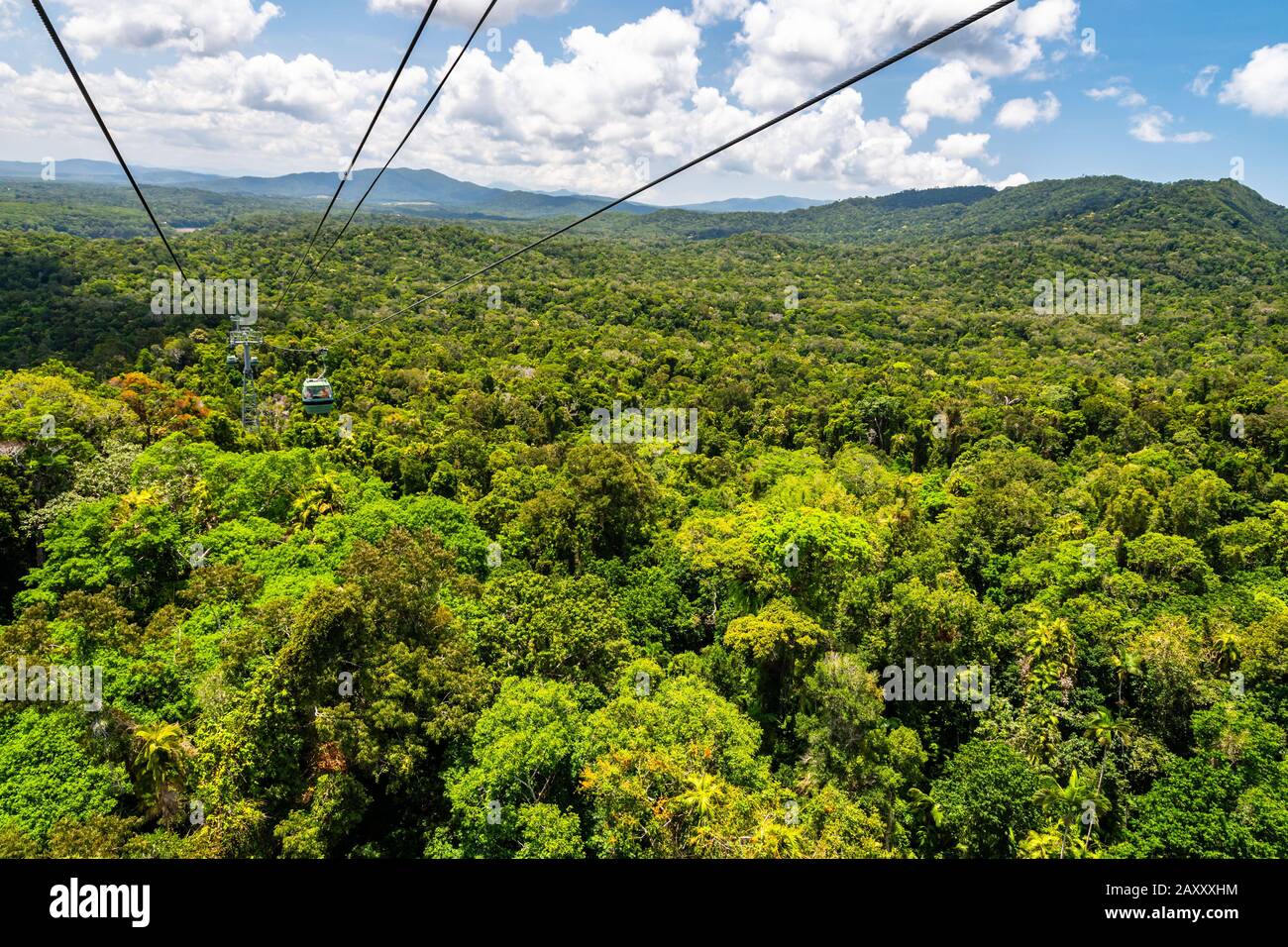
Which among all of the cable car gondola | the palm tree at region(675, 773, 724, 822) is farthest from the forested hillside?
the cable car gondola

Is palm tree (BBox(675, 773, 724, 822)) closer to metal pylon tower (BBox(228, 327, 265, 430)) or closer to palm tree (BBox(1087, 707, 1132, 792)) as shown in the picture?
palm tree (BBox(1087, 707, 1132, 792))

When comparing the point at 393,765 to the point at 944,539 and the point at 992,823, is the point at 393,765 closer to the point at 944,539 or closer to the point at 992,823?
the point at 992,823

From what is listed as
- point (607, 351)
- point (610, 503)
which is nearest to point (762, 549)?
point (610, 503)

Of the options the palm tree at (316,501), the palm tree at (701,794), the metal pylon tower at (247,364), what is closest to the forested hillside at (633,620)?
the palm tree at (701,794)

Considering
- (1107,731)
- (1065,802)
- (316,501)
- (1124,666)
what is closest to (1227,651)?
(1124,666)

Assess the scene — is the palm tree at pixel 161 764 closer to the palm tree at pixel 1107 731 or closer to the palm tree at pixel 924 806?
the palm tree at pixel 924 806

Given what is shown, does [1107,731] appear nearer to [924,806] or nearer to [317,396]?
[924,806]
